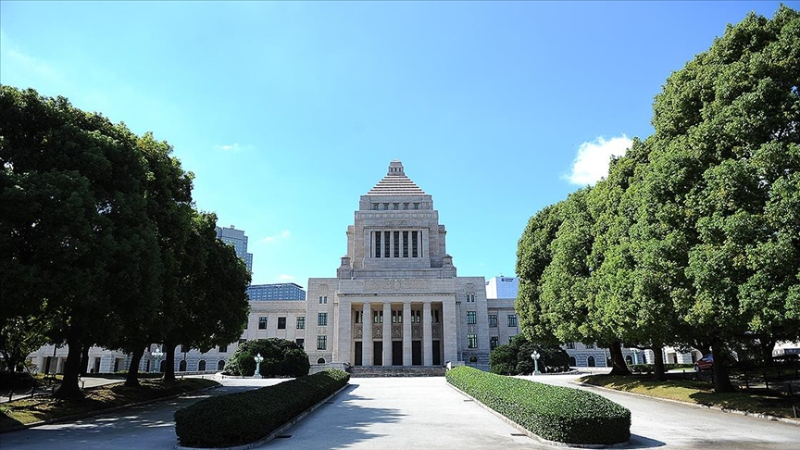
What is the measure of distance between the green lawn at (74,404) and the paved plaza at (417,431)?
81 cm

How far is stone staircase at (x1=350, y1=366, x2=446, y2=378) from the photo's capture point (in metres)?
49.1

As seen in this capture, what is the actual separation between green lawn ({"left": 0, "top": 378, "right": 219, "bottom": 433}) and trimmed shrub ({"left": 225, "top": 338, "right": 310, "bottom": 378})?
58.4 feet

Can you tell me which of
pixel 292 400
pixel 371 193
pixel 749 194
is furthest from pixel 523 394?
pixel 371 193

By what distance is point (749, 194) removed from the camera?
14.5 m

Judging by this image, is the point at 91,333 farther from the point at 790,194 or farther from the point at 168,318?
the point at 790,194

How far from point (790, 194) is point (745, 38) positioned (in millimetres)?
6415

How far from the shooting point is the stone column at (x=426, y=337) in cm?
5588

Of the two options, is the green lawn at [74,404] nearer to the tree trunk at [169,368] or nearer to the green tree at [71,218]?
the green tree at [71,218]

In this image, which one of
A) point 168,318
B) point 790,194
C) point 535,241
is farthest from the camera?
point 535,241

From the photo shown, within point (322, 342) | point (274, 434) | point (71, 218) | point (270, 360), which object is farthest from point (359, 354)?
point (71, 218)

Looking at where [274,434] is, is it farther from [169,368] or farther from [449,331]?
[449,331]

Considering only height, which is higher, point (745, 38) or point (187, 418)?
point (745, 38)

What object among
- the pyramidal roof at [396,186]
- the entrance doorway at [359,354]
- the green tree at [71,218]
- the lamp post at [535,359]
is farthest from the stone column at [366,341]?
the green tree at [71,218]

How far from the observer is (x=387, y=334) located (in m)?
56.7
